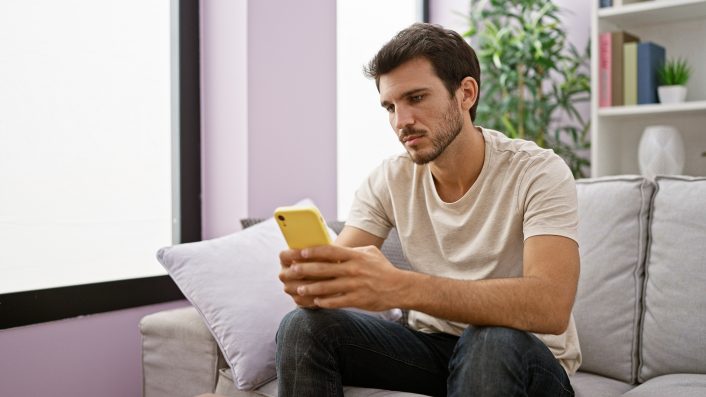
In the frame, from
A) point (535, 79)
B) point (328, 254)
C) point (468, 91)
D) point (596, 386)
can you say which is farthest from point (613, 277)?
point (535, 79)

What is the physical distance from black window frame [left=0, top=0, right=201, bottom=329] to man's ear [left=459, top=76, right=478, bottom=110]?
3.38 feet

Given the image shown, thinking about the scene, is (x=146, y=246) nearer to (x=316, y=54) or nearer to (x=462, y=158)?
(x=316, y=54)

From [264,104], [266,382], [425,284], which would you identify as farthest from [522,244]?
[264,104]

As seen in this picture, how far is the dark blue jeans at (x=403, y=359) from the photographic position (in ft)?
3.44

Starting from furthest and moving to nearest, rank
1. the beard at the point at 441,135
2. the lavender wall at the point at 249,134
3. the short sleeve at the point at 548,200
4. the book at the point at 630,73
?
1. the book at the point at 630,73
2. the lavender wall at the point at 249,134
3. the beard at the point at 441,135
4. the short sleeve at the point at 548,200

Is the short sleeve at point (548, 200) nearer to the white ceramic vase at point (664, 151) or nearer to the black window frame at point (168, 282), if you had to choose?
the black window frame at point (168, 282)

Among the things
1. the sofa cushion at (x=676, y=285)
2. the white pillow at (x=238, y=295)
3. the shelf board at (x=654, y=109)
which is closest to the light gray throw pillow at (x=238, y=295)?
the white pillow at (x=238, y=295)

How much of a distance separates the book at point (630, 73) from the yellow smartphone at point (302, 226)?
1.82m

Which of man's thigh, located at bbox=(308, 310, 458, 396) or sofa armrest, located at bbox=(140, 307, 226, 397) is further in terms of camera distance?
sofa armrest, located at bbox=(140, 307, 226, 397)

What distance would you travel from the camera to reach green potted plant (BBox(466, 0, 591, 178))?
2867mm

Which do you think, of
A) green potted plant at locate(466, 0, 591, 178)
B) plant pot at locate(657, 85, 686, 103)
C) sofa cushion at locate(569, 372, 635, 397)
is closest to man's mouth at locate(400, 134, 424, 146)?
sofa cushion at locate(569, 372, 635, 397)

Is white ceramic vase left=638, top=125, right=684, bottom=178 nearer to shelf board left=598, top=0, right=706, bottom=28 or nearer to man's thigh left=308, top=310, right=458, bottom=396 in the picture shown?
shelf board left=598, top=0, right=706, bottom=28

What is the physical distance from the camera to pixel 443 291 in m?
1.15

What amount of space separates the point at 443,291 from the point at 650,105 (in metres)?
1.69
